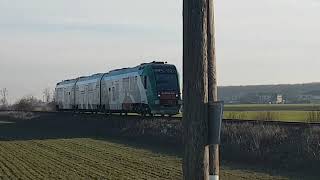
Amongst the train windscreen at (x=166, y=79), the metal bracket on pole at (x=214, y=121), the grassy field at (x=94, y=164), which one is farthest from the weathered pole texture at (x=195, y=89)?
the train windscreen at (x=166, y=79)

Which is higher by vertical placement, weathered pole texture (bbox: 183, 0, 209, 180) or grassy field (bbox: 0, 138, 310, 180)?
weathered pole texture (bbox: 183, 0, 209, 180)

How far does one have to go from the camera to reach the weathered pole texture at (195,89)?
17.0 ft

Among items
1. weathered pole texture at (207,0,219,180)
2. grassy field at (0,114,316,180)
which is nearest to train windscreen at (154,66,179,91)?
grassy field at (0,114,316,180)

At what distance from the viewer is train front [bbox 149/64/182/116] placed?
33344 mm

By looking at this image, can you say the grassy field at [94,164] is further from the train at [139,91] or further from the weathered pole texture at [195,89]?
the weathered pole texture at [195,89]

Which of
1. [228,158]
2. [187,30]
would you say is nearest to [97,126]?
[228,158]

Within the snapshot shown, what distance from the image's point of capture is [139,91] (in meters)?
34.9

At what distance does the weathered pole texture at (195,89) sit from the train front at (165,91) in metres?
27.8

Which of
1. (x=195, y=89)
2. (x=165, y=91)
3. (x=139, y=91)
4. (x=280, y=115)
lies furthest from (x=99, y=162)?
(x=280, y=115)

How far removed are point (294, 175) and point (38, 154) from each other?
449 inches

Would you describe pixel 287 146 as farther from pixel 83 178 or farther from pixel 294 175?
pixel 83 178

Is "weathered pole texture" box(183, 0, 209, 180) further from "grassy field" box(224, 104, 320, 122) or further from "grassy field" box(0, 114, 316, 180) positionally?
"grassy field" box(224, 104, 320, 122)

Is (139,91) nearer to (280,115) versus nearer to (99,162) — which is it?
(99,162)

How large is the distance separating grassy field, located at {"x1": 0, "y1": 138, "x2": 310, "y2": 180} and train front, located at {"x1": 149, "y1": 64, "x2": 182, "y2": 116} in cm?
595
